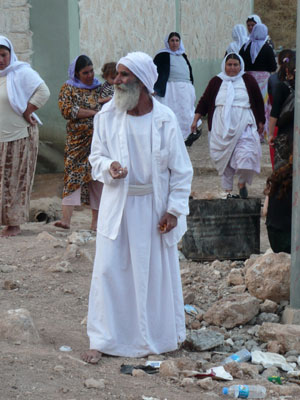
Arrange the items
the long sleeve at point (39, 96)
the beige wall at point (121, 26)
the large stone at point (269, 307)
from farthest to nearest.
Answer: the beige wall at point (121, 26)
the long sleeve at point (39, 96)
the large stone at point (269, 307)

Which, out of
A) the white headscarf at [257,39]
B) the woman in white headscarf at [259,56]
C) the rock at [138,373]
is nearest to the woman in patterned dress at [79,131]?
the rock at [138,373]

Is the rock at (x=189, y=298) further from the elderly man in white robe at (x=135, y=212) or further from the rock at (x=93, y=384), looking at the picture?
the rock at (x=93, y=384)

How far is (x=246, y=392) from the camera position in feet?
12.9

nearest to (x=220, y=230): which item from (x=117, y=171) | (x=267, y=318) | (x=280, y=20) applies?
(x=267, y=318)

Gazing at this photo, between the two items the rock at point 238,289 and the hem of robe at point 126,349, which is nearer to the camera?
the hem of robe at point 126,349

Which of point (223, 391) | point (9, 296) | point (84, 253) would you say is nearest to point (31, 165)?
point (84, 253)

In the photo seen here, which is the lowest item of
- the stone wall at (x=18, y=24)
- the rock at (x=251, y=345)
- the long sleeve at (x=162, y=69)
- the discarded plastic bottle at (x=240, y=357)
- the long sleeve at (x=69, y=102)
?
the rock at (x=251, y=345)

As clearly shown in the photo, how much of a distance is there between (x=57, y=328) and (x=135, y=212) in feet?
3.08

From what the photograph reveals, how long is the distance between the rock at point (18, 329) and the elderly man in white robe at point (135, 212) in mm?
316

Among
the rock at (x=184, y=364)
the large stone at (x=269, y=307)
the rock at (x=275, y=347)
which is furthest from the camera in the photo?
the large stone at (x=269, y=307)

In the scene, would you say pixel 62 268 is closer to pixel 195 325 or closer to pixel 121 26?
pixel 195 325

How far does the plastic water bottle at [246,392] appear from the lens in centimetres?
393

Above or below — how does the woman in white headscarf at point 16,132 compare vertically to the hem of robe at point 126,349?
above

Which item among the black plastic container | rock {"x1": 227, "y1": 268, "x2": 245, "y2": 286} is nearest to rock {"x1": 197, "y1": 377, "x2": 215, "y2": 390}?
rock {"x1": 227, "y1": 268, "x2": 245, "y2": 286}
